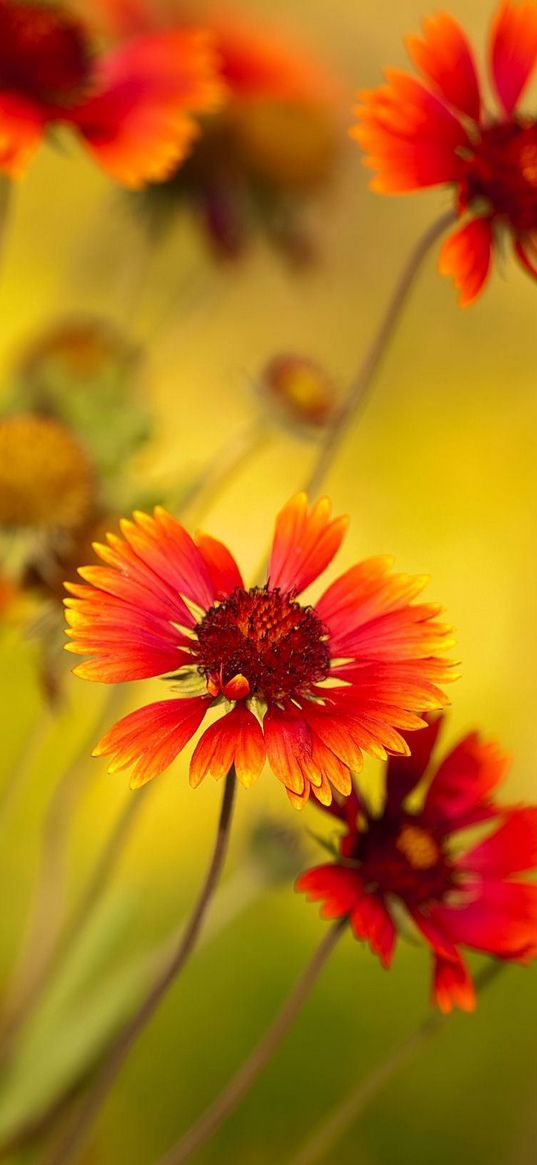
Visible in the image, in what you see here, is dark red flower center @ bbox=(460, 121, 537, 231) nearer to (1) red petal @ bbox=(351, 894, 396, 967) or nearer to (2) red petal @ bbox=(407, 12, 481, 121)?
(2) red petal @ bbox=(407, 12, 481, 121)

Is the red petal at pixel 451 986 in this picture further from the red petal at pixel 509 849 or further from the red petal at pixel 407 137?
the red petal at pixel 407 137

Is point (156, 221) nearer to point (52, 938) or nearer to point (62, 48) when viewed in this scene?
point (62, 48)

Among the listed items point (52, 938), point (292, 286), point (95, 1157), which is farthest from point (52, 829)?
point (292, 286)

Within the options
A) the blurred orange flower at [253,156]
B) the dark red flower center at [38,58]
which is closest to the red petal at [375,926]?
the dark red flower center at [38,58]

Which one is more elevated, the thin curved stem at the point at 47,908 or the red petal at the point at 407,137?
the red petal at the point at 407,137

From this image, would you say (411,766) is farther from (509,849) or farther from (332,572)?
(332,572)

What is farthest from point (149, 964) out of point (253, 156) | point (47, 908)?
point (253, 156)
